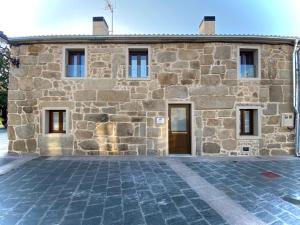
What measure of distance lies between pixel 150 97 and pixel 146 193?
4.30 m

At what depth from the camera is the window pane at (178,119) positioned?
8078 mm

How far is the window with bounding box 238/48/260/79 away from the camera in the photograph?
8.04 metres

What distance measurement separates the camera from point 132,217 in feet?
10.6

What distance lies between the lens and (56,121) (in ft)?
27.0

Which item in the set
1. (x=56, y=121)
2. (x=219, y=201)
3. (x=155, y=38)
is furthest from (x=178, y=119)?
(x=56, y=121)

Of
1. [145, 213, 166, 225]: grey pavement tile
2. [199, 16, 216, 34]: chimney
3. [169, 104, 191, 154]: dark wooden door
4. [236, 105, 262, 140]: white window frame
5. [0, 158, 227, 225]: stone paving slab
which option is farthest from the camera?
[199, 16, 216, 34]: chimney

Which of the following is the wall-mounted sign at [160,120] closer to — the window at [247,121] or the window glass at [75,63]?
the window at [247,121]

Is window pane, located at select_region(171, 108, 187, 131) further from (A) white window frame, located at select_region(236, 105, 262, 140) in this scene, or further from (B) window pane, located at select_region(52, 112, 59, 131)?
(B) window pane, located at select_region(52, 112, 59, 131)

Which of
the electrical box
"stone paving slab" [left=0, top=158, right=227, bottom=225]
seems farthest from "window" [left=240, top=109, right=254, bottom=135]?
"stone paving slab" [left=0, top=158, right=227, bottom=225]

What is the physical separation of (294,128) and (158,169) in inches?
222

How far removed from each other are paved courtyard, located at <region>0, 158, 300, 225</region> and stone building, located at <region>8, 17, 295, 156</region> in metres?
1.37

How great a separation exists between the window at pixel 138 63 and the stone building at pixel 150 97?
90 mm

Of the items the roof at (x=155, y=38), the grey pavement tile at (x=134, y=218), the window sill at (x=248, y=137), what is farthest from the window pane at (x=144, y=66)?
the grey pavement tile at (x=134, y=218)

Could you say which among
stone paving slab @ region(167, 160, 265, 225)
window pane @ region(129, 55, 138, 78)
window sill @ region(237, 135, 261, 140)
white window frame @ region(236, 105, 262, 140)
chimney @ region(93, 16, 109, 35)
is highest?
chimney @ region(93, 16, 109, 35)
